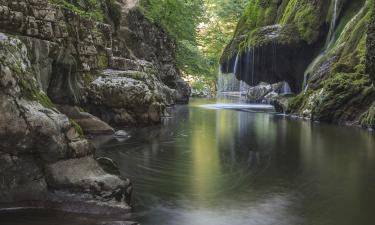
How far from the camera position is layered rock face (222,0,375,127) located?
68.9ft

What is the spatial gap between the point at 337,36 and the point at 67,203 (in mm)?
23665

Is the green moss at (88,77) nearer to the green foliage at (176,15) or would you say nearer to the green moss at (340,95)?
the green moss at (340,95)

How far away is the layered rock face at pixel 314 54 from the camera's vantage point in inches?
827

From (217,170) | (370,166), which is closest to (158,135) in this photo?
(217,170)

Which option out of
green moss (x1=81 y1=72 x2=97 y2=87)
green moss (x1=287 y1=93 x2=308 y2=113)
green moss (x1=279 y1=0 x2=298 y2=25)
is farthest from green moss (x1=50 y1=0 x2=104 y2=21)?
green moss (x1=279 y1=0 x2=298 y2=25)

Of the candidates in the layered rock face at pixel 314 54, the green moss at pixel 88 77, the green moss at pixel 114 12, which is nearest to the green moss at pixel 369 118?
the layered rock face at pixel 314 54

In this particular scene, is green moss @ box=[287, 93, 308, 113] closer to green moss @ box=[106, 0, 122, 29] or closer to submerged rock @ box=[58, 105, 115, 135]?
green moss @ box=[106, 0, 122, 29]

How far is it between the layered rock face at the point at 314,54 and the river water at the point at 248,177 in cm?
512

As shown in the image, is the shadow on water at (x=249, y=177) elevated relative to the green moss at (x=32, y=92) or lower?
lower

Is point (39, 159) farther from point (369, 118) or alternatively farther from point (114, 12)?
point (114, 12)

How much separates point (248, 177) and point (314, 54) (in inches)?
887

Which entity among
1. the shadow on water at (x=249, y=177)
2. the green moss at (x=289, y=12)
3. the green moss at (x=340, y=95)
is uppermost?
the green moss at (x=289, y=12)

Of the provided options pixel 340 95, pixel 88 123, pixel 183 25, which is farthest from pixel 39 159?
pixel 183 25

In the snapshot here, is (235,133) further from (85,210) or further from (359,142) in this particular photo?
(85,210)
